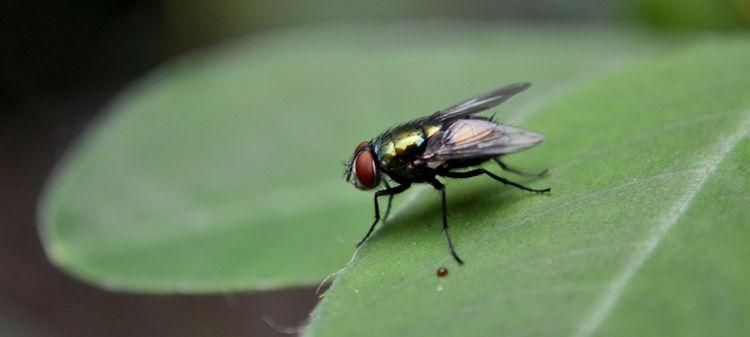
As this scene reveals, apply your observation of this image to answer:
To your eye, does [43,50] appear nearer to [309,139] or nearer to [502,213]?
[309,139]

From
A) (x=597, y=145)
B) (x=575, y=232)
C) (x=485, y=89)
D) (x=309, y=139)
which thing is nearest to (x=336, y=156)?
(x=309, y=139)

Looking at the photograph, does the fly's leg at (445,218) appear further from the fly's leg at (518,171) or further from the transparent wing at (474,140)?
the fly's leg at (518,171)

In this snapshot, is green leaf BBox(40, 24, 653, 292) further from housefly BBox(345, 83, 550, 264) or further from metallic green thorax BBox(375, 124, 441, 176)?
metallic green thorax BBox(375, 124, 441, 176)

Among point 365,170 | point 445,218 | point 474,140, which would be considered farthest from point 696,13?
point 445,218

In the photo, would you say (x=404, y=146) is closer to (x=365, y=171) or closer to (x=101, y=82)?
(x=365, y=171)

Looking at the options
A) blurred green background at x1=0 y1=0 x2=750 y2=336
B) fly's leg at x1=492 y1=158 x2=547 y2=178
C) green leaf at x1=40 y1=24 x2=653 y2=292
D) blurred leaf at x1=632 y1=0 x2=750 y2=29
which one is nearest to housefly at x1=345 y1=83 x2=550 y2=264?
fly's leg at x1=492 y1=158 x2=547 y2=178
